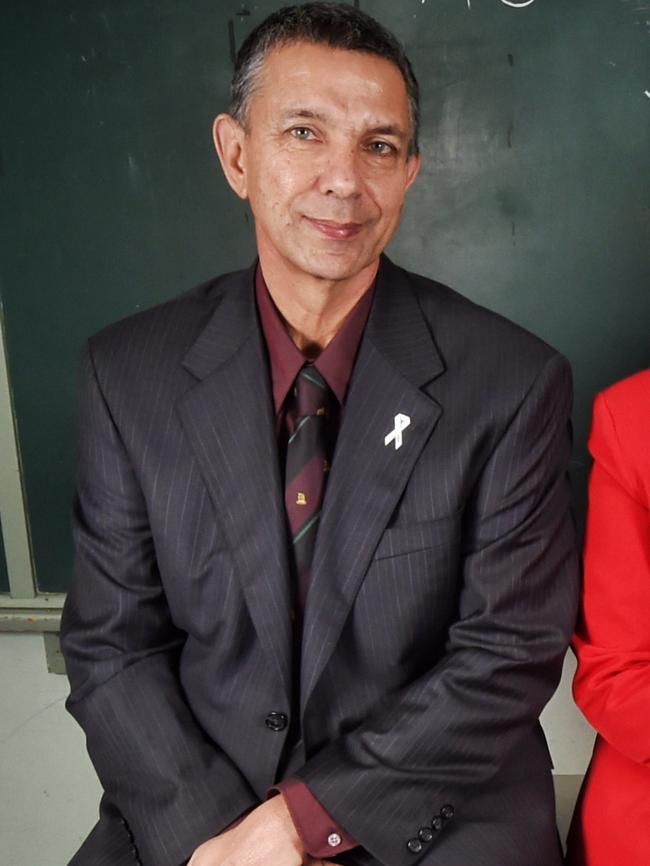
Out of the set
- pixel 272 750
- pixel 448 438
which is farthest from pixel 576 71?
pixel 272 750

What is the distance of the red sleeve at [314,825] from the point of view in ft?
4.69

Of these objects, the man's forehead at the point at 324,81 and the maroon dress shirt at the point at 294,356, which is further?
the maroon dress shirt at the point at 294,356

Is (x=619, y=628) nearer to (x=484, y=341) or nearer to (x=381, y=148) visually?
(x=484, y=341)

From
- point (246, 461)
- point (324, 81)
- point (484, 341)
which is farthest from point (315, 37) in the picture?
point (246, 461)

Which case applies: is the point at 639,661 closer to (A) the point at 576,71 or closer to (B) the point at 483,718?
(B) the point at 483,718

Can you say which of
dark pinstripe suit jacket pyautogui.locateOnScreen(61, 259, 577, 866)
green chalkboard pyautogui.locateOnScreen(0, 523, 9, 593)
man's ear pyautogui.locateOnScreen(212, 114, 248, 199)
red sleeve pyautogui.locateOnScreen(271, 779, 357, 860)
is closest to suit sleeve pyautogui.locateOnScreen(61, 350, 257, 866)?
dark pinstripe suit jacket pyautogui.locateOnScreen(61, 259, 577, 866)

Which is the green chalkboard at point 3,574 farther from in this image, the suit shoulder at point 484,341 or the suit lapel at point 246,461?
the suit shoulder at point 484,341

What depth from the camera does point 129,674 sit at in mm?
1594

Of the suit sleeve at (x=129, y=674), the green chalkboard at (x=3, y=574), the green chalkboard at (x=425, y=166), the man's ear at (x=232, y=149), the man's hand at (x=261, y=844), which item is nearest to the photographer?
the man's hand at (x=261, y=844)

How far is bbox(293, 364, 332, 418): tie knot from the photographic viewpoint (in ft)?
5.27

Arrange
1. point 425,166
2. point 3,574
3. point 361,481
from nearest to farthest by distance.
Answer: point 361,481 → point 425,166 → point 3,574

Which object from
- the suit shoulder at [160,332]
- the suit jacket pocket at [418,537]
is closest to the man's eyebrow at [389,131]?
the suit shoulder at [160,332]

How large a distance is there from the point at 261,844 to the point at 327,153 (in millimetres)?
1011

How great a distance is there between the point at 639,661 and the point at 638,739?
0.12 meters
